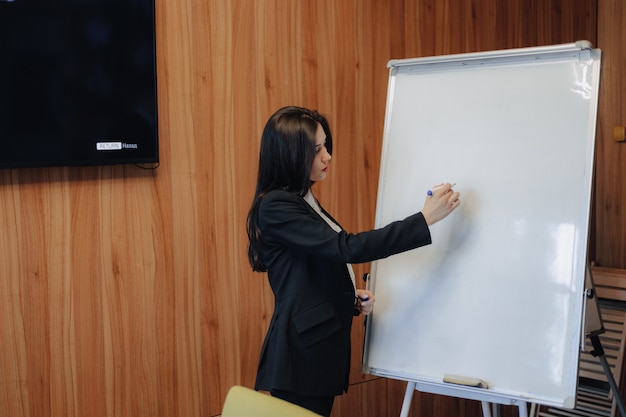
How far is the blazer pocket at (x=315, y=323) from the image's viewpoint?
2000mm

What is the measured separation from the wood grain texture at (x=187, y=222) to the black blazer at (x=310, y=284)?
1.99ft

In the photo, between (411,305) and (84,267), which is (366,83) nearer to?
(411,305)

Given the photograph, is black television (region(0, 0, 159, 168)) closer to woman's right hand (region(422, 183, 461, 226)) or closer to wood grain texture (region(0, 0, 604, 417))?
wood grain texture (region(0, 0, 604, 417))

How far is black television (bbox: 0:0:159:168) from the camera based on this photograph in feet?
6.95

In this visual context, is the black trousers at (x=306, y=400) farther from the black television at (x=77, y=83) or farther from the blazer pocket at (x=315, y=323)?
the black television at (x=77, y=83)

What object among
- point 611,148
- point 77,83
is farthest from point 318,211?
point 611,148

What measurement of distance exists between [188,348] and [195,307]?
0.15m

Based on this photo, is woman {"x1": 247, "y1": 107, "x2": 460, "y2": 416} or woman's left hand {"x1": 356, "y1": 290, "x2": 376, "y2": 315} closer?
woman {"x1": 247, "y1": 107, "x2": 460, "y2": 416}

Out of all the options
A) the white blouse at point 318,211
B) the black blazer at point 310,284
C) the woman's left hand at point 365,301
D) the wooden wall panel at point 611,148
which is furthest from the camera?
the wooden wall panel at point 611,148

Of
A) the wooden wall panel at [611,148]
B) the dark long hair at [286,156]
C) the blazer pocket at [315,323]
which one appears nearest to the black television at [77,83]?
the dark long hair at [286,156]

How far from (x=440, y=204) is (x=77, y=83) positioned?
119 cm

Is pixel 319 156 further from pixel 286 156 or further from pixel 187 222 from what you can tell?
pixel 187 222

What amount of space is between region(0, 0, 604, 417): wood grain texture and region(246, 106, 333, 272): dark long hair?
23.9 inches

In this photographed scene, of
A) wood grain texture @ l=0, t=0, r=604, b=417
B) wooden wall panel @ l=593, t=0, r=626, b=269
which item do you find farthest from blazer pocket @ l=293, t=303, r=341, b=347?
wooden wall panel @ l=593, t=0, r=626, b=269
